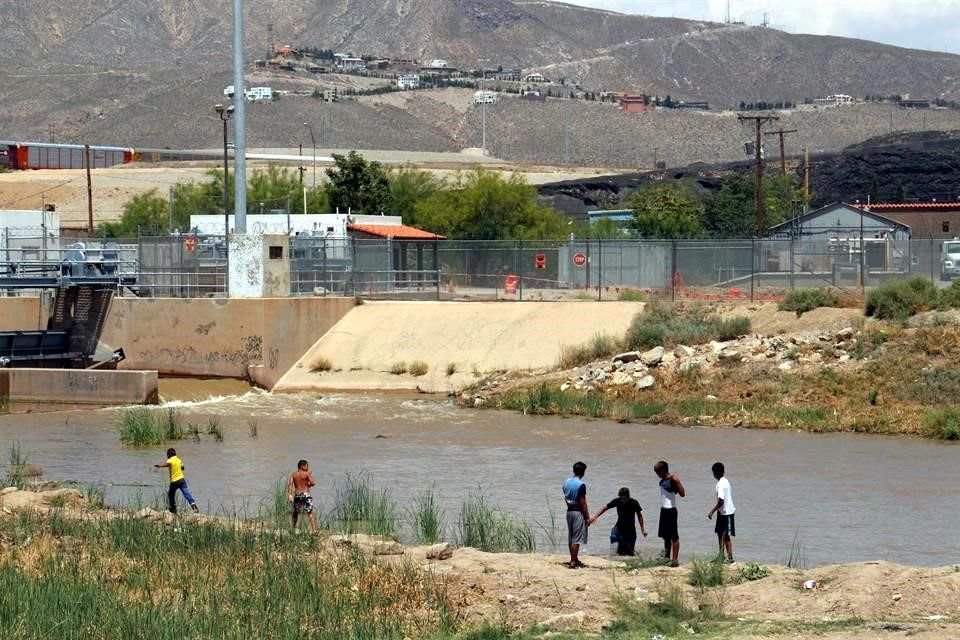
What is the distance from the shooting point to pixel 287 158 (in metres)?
128

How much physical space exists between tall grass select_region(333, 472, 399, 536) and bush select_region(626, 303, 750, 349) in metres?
19.1

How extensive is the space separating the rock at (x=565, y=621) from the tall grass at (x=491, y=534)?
460cm

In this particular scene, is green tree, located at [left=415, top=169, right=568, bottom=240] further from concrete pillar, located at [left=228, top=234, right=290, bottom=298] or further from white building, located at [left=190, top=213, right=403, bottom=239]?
concrete pillar, located at [left=228, top=234, right=290, bottom=298]

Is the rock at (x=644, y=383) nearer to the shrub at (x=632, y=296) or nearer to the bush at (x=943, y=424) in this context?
the bush at (x=943, y=424)

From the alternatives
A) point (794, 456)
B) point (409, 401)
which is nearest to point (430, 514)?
point (794, 456)

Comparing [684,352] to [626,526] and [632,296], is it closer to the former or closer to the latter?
[632,296]

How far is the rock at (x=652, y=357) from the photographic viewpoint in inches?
1650

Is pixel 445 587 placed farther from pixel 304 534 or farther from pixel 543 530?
pixel 543 530

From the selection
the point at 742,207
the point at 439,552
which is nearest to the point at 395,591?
the point at 439,552

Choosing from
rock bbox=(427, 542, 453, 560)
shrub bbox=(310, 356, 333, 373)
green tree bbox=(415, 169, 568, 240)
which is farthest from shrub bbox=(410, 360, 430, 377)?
green tree bbox=(415, 169, 568, 240)

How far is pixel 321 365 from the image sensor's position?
155ft

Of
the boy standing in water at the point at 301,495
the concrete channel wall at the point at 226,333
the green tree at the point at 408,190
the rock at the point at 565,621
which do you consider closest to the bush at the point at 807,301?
the concrete channel wall at the point at 226,333

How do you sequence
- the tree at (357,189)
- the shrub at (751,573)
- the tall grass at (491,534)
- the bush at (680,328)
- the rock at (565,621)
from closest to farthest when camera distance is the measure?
the rock at (565,621) → the shrub at (751,573) → the tall grass at (491,534) → the bush at (680,328) → the tree at (357,189)

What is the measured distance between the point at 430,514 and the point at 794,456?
38.4 feet
